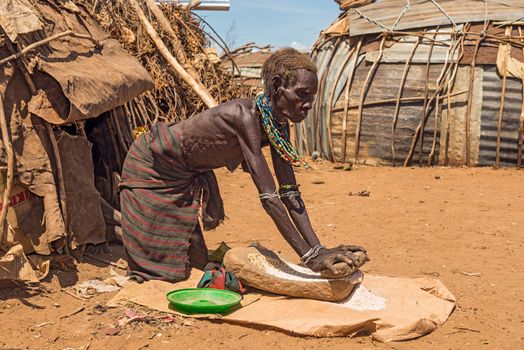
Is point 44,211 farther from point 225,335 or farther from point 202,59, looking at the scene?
point 202,59

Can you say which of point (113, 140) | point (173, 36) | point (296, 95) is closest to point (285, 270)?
point (296, 95)

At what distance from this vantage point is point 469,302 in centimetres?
370

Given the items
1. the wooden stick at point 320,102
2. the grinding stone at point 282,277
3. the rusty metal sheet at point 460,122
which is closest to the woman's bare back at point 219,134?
the grinding stone at point 282,277

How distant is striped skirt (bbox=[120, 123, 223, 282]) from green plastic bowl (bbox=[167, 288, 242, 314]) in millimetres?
351

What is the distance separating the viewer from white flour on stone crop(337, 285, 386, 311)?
10.8ft

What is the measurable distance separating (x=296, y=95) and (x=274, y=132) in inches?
9.3

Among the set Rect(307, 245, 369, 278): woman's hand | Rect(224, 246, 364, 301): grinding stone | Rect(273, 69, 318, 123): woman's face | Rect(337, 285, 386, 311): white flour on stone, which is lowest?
Rect(337, 285, 386, 311): white flour on stone

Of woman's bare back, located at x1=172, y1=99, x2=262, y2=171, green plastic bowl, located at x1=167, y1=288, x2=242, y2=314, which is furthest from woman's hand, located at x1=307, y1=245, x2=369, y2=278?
woman's bare back, located at x1=172, y1=99, x2=262, y2=171

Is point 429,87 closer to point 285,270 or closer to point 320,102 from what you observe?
point 320,102

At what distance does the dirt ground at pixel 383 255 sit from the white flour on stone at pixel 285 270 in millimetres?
398

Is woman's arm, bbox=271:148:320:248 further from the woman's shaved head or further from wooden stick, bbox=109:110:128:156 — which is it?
wooden stick, bbox=109:110:128:156

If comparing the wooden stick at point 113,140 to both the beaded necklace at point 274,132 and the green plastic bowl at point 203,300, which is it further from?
the beaded necklace at point 274,132

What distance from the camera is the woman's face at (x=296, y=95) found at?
10.3ft

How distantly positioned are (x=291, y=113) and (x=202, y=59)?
6928 mm
